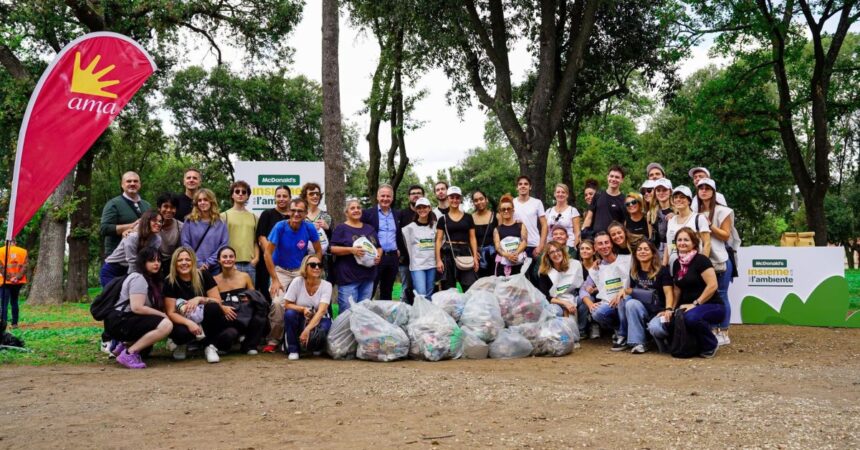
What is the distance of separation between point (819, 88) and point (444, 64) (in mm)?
8557

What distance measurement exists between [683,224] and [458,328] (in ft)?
9.23

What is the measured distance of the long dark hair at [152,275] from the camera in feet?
21.5

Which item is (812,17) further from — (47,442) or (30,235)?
(30,235)

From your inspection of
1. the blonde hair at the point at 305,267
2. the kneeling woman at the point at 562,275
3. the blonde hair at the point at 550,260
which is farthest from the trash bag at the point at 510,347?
the blonde hair at the point at 305,267

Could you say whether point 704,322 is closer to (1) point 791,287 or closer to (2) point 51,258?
(1) point 791,287

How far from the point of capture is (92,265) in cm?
3844

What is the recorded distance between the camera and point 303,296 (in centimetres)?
720

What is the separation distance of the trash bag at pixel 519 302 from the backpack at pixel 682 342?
56.6 inches

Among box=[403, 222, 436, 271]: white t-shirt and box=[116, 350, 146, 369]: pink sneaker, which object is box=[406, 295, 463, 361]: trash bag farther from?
box=[116, 350, 146, 369]: pink sneaker

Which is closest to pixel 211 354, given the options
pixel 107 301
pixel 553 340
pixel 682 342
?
pixel 107 301

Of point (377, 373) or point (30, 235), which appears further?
point (30, 235)

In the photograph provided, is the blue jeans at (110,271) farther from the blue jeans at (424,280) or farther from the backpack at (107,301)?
the blue jeans at (424,280)

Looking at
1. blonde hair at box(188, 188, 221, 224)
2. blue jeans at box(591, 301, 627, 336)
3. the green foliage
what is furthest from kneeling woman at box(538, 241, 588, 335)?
blonde hair at box(188, 188, 221, 224)

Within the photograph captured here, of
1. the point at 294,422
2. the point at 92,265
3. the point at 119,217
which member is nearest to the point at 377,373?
the point at 294,422
